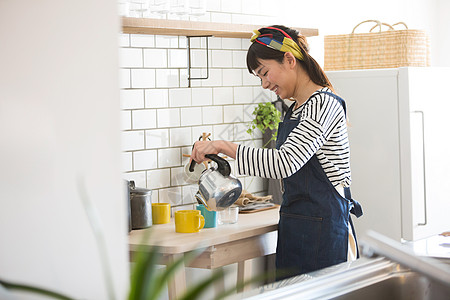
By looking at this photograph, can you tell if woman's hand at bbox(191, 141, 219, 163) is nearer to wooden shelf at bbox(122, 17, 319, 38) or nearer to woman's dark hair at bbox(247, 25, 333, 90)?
woman's dark hair at bbox(247, 25, 333, 90)

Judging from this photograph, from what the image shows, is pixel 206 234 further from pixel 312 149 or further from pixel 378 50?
pixel 378 50

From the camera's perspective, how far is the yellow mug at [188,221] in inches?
110

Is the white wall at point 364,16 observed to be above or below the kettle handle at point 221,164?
above

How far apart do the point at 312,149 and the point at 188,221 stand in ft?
2.24

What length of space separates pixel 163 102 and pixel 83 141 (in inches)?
85.2

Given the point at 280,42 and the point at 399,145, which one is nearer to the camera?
the point at 280,42

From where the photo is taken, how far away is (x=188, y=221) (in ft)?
9.17

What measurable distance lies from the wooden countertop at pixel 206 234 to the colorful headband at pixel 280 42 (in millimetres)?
782

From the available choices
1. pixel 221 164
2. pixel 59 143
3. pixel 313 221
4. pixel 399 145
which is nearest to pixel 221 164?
pixel 221 164

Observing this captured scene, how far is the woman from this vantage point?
8.05 ft

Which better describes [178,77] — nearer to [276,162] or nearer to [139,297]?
[276,162]

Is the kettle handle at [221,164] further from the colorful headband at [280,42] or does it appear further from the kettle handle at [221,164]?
the colorful headband at [280,42]

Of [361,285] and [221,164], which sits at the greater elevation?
[221,164]

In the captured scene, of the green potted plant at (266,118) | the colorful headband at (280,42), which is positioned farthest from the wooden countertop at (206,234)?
the colorful headband at (280,42)
